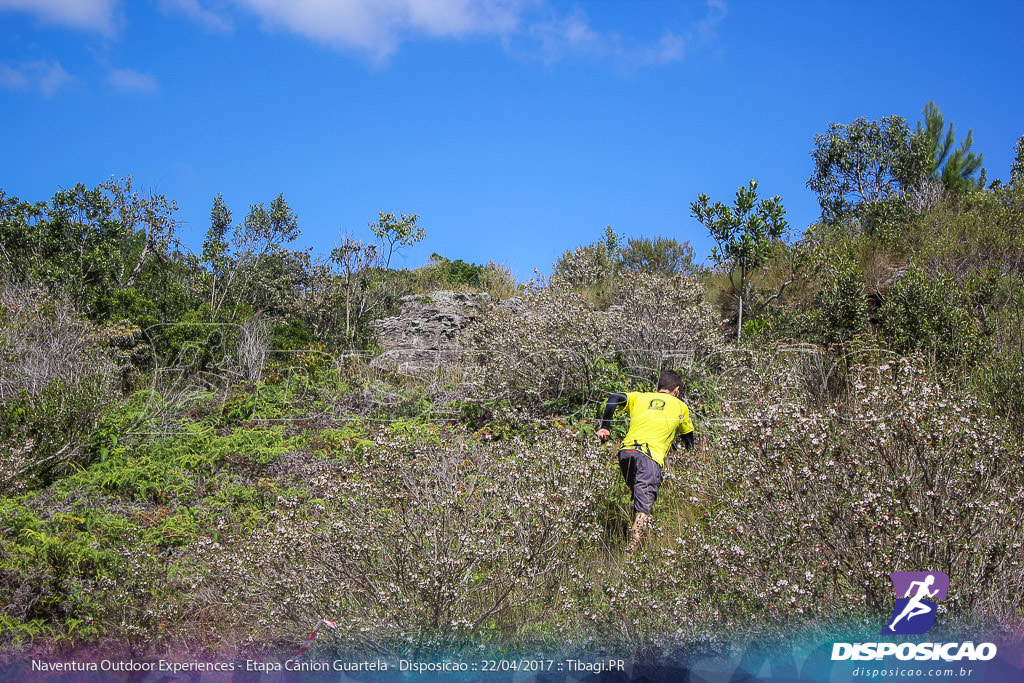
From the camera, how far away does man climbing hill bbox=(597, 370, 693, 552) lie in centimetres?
577

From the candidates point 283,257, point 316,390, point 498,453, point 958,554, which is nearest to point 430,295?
point 283,257

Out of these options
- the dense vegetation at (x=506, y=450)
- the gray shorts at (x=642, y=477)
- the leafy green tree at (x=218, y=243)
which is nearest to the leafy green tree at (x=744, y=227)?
the dense vegetation at (x=506, y=450)

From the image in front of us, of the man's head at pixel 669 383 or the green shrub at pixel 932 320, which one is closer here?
the man's head at pixel 669 383

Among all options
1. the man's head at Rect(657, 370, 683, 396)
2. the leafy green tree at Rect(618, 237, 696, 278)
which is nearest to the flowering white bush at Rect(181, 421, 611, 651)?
the man's head at Rect(657, 370, 683, 396)

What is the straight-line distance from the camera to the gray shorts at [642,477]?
18.8 ft

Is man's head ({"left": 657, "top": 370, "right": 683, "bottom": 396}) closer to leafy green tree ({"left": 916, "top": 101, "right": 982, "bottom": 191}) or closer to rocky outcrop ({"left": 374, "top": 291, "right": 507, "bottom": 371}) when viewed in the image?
rocky outcrop ({"left": 374, "top": 291, "right": 507, "bottom": 371})

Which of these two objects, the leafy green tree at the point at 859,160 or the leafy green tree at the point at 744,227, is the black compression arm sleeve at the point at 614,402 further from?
the leafy green tree at the point at 859,160

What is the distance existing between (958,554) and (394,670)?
110 inches

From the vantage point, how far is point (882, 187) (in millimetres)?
26250

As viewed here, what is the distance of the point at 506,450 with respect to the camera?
18.7ft

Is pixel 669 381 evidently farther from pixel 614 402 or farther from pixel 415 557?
pixel 415 557

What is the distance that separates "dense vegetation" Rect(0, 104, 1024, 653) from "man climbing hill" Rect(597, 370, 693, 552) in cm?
20

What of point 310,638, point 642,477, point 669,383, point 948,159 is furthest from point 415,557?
point 948,159

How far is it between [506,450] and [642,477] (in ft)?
3.66
